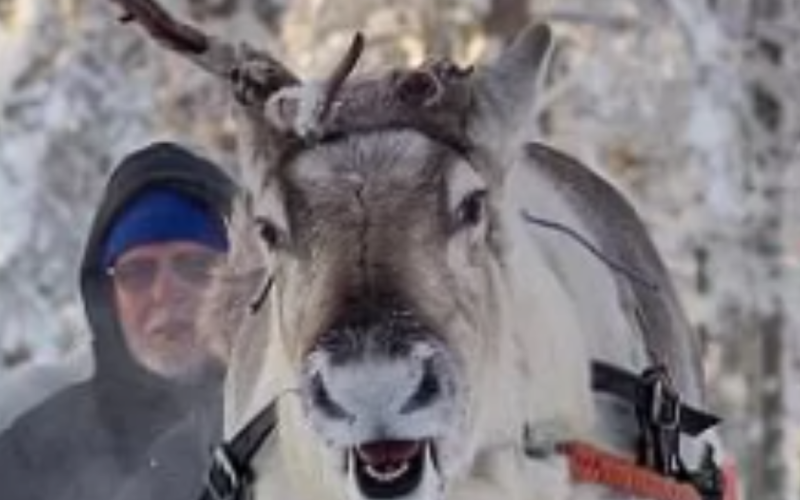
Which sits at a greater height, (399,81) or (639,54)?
(639,54)

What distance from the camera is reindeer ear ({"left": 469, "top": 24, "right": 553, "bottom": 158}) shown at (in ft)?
12.4

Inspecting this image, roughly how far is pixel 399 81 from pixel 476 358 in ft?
1.57

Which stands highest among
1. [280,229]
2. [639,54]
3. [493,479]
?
[639,54]

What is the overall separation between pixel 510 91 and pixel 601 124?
31.2 ft

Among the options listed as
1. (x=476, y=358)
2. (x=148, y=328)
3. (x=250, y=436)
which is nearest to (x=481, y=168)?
(x=476, y=358)

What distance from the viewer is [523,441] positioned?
3.85m

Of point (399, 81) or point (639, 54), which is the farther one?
point (639, 54)

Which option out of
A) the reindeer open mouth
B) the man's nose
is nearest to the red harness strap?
the reindeer open mouth

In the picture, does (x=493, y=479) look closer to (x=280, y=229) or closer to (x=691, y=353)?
(x=280, y=229)

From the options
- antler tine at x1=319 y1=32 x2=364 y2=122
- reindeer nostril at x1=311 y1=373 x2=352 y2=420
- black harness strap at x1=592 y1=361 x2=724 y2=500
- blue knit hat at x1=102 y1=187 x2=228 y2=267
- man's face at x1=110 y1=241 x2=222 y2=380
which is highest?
blue knit hat at x1=102 y1=187 x2=228 y2=267

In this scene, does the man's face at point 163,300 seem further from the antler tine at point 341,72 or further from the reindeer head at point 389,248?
the antler tine at point 341,72

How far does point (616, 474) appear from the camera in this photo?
13.1 feet

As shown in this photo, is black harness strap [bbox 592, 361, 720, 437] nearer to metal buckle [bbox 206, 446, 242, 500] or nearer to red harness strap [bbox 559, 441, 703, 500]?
red harness strap [bbox 559, 441, 703, 500]

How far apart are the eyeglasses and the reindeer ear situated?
82.1 inches
